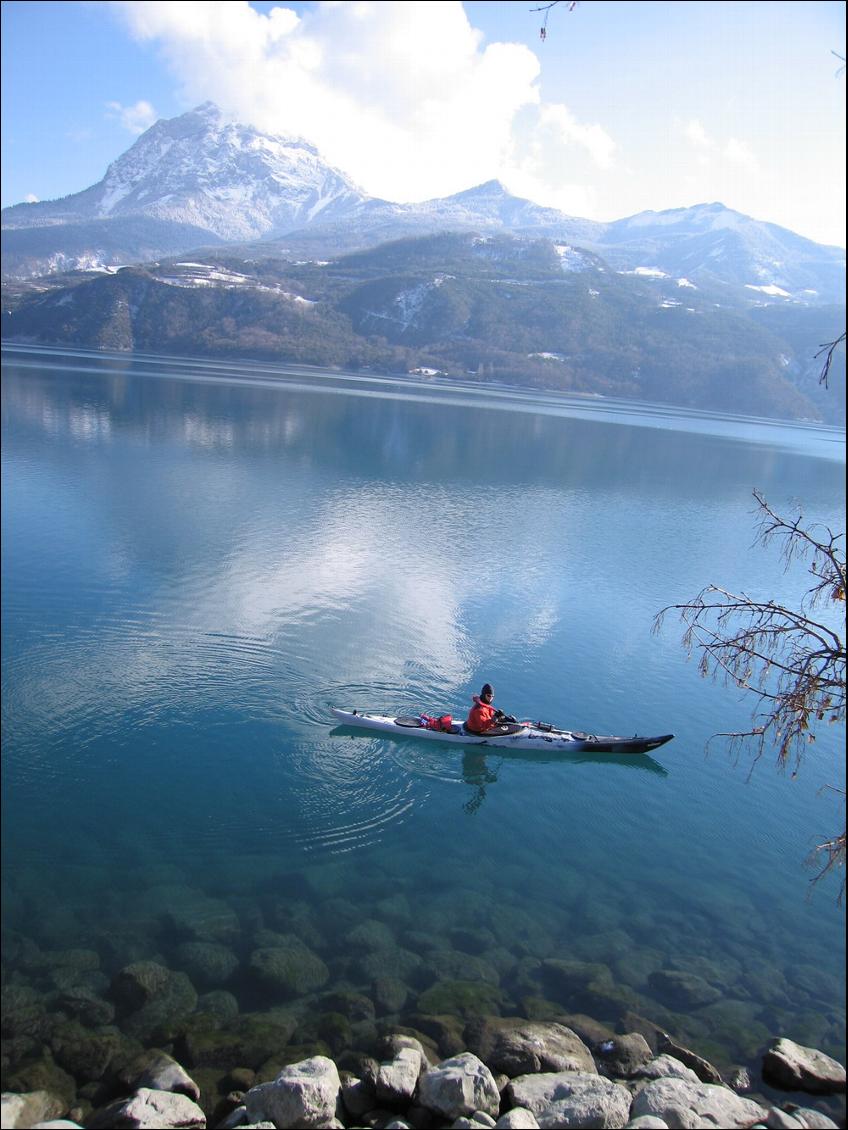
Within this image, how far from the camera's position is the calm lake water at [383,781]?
1238 centimetres

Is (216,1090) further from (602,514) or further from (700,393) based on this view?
(700,393)

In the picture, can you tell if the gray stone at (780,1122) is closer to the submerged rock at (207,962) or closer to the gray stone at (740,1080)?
the gray stone at (740,1080)

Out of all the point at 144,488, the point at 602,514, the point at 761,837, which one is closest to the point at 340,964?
the point at 761,837

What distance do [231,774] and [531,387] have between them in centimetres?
18652

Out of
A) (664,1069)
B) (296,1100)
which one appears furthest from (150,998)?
(664,1069)

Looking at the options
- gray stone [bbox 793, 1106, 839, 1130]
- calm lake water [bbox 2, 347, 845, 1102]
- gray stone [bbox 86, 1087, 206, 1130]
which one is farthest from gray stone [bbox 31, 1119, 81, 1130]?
gray stone [bbox 793, 1106, 839, 1130]

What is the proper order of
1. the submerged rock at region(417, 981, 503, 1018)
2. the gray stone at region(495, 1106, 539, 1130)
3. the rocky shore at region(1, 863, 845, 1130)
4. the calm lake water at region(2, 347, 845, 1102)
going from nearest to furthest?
the gray stone at region(495, 1106, 539, 1130) < the rocky shore at region(1, 863, 845, 1130) < the submerged rock at region(417, 981, 503, 1018) < the calm lake water at region(2, 347, 845, 1102)

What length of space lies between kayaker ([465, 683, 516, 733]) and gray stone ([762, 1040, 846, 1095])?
9976 mm

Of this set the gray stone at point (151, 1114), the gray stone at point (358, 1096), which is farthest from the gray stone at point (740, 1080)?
the gray stone at point (151, 1114)

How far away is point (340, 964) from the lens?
12.2 m

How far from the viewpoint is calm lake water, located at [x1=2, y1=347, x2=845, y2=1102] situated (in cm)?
1238

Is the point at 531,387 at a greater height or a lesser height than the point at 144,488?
greater

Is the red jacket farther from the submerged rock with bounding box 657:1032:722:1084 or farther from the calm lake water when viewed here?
the submerged rock with bounding box 657:1032:722:1084

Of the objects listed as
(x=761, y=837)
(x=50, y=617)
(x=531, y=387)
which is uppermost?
(x=531, y=387)
